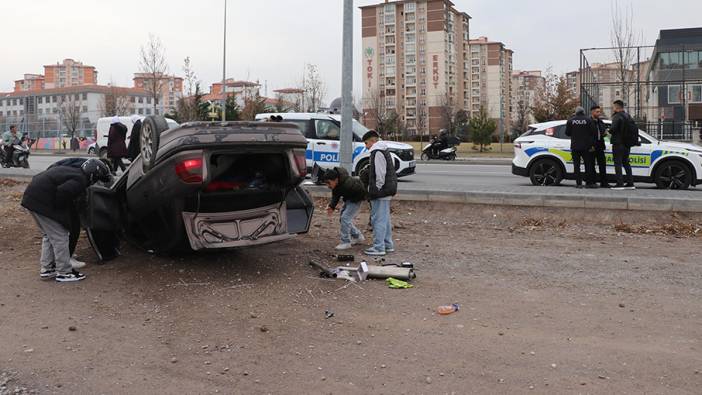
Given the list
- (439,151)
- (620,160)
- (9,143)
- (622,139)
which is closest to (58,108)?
(9,143)

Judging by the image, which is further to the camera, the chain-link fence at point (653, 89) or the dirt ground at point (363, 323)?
the chain-link fence at point (653, 89)

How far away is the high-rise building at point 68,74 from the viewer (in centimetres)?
14175

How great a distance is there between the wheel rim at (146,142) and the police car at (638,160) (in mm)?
9547

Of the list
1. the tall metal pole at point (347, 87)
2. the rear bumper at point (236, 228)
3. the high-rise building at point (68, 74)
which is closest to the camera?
the rear bumper at point (236, 228)

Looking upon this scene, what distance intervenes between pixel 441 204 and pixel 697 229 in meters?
4.11

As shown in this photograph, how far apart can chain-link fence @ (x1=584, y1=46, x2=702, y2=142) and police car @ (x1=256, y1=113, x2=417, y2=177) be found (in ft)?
34.1

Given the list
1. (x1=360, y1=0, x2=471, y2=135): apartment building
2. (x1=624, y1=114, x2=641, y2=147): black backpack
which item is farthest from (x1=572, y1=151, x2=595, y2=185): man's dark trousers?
(x1=360, y1=0, x2=471, y2=135): apartment building

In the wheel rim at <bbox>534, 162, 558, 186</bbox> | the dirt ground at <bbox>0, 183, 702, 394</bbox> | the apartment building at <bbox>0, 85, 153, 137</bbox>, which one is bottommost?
the dirt ground at <bbox>0, 183, 702, 394</bbox>

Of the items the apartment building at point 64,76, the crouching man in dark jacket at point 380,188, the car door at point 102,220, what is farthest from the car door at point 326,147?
the apartment building at point 64,76

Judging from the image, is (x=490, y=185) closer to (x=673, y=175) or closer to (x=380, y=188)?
(x=673, y=175)

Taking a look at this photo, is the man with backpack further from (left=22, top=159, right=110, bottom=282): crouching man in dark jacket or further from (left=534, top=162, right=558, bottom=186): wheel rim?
(left=22, top=159, right=110, bottom=282): crouching man in dark jacket

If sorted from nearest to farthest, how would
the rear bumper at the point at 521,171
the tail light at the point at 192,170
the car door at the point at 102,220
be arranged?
the tail light at the point at 192,170
the car door at the point at 102,220
the rear bumper at the point at 521,171

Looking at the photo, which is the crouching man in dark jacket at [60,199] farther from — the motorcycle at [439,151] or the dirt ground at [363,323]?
the motorcycle at [439,151]

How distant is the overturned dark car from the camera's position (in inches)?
246
